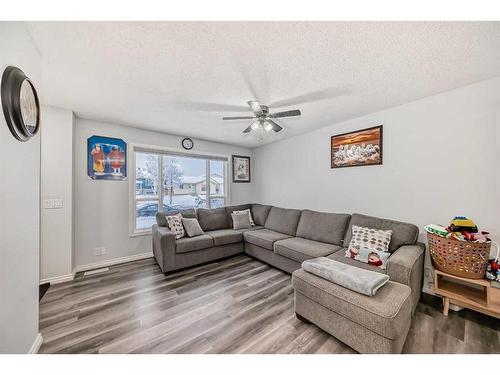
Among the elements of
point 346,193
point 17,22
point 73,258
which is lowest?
point 73,258

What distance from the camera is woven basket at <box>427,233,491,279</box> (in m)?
1.67

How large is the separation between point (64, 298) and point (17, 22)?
2.68 metres

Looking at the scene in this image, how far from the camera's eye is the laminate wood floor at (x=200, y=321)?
1502 millimetres

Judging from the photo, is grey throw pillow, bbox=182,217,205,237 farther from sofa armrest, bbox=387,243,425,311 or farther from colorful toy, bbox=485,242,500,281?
colorful toy, bbox=485,242,500,281

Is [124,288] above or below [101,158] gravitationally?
below

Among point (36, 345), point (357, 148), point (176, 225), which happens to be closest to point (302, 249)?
point (357, 148)

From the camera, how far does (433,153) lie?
88.9 inches

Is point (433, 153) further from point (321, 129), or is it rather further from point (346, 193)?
point (321, 129)

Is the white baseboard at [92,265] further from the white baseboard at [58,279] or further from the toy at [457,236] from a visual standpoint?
the toy at [457,236]

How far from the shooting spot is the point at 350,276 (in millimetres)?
1533

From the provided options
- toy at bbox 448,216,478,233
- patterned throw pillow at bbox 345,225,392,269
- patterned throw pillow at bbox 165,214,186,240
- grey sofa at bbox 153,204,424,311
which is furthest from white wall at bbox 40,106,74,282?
toy at bbox 448,216,478,233

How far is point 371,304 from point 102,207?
12.7ft
